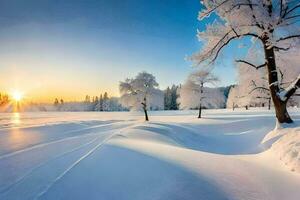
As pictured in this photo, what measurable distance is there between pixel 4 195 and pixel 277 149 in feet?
26.1

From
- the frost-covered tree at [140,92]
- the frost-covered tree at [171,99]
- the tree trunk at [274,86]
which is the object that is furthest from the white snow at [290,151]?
the frost-covered tree at [171,99]

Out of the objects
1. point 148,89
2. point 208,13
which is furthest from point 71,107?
point 208,13

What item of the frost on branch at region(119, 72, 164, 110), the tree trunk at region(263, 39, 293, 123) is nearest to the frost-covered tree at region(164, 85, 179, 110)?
the frost on branch at region(119, 72, 164, 110)

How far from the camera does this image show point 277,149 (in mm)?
9344

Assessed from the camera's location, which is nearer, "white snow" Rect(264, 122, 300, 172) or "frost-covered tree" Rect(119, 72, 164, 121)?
"white snow" Rect(264, 122, 300, 172)

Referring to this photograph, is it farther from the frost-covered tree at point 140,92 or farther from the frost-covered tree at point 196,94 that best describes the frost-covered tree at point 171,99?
the frost-covered tree at point 140,92

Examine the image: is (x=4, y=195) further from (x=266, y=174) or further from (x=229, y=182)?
(x=266, y=174)

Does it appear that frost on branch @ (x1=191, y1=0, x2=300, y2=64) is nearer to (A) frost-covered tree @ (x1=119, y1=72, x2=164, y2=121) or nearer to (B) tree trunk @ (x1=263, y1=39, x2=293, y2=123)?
(B) tree trunk @ (x1=263, y1=39, x2=293, y2=123)

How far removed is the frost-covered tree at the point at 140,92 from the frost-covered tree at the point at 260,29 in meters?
32.5

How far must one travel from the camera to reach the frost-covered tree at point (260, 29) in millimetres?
11836

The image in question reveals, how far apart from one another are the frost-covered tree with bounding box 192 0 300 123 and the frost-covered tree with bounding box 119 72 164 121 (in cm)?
3246

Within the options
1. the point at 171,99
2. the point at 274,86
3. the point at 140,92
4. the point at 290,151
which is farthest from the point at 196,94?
the point at 171,99

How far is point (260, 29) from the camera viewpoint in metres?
12.2

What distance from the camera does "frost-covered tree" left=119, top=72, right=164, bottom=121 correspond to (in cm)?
4591
